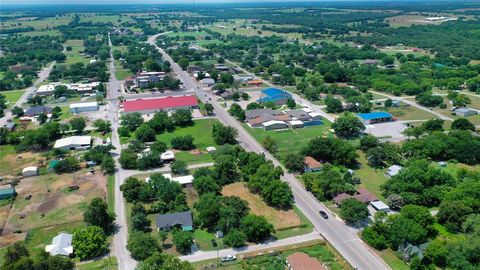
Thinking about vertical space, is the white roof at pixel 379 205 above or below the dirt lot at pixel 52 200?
above

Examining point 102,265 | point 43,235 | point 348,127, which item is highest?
point 348,127

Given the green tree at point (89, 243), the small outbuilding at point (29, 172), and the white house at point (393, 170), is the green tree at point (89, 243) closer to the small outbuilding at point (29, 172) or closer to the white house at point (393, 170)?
the small outbuilding at point (29, 172)

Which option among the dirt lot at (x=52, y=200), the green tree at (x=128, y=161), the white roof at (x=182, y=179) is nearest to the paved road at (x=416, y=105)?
the white roof at (x=182, y=179)

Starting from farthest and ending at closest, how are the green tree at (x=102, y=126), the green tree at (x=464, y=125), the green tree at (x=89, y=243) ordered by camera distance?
1. the green tree at (x=102, y=126)
2. the green tree at (x=464, y=125)
3. the green tree at (x=89, y=243)

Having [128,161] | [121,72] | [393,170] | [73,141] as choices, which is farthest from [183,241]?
[121,72]

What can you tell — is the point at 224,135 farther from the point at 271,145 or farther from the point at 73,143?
the point at 73,143

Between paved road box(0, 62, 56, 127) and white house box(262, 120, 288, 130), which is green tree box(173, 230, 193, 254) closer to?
white house box(262, 120, 288, 130)

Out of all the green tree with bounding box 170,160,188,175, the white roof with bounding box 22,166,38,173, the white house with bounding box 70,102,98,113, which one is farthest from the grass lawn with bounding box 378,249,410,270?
the white house with bounding box 70,102,98,113
